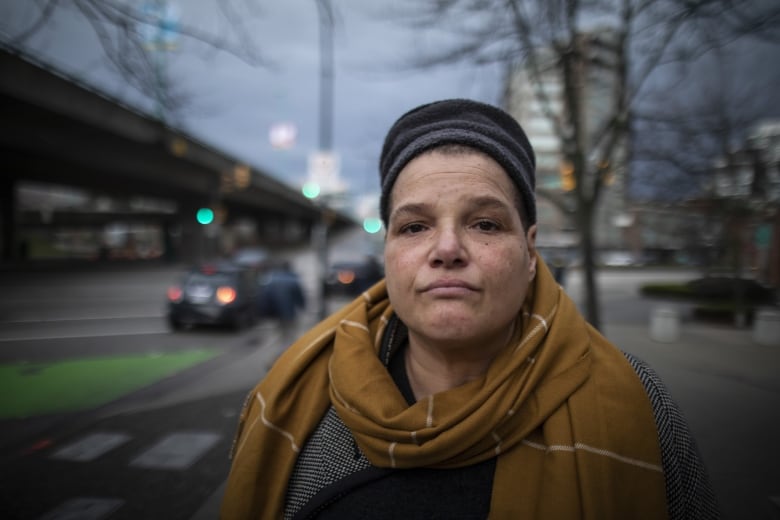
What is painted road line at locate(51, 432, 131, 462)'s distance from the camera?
3.30 m

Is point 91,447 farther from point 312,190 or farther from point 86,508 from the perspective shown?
point 312,190

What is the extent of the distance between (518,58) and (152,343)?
8.95 m

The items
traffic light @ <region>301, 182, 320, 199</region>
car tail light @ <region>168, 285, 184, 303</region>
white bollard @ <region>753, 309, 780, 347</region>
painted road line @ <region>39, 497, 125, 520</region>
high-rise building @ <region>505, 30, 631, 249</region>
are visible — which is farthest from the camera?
traffic light @ <region>301, 182, 320, 199</region>

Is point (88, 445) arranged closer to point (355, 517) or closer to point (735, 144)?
point (355, 517)

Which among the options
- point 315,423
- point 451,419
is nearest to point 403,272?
point 451,419

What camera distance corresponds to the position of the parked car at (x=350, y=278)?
683 inches

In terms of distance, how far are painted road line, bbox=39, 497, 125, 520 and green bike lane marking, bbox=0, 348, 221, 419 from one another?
1.49m

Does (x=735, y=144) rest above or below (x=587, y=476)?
above

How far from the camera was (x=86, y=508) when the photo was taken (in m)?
2.61

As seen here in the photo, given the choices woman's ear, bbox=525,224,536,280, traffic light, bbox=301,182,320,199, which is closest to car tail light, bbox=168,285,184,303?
traffic light, bbox=301,182,320,199

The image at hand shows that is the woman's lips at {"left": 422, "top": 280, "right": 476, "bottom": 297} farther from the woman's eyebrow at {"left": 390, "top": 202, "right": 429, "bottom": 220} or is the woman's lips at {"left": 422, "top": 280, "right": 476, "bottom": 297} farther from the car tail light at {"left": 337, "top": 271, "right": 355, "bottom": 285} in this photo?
the car tail light at {"left": 337, "top": 271, "right": 355, "bottom": 285}

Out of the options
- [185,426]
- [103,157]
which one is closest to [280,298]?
[185,426]

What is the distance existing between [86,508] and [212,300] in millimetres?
8530

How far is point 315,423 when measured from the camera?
151 centimetres
